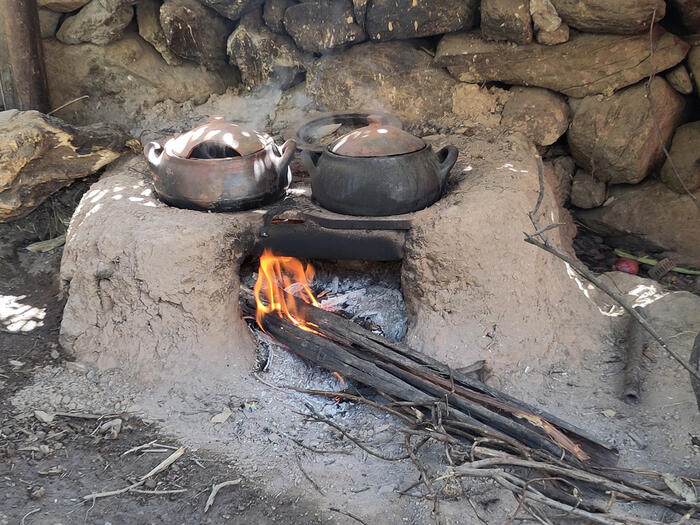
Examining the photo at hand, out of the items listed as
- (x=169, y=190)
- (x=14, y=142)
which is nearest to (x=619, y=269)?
(x=169, y=190)

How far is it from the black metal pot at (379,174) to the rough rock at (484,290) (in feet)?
0.47

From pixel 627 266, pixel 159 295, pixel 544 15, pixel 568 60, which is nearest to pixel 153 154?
pixel 159 295

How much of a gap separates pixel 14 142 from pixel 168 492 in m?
2.77

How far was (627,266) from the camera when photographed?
4.66m

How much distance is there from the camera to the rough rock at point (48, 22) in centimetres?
521

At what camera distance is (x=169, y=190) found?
3.86m

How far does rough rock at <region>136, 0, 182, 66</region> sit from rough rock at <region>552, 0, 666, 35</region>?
3.15m

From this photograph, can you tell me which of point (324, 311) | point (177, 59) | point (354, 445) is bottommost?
point (354, 445)

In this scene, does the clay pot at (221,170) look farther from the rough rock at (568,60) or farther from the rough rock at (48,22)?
the rough rock at (48,22)

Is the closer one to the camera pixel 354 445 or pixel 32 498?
pixel 32 498

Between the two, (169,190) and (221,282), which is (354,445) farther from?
(169,190)

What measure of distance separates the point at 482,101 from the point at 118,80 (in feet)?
9.93

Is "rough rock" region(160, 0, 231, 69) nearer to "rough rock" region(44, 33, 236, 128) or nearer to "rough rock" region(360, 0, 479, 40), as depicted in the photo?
"rough rock" region(44, 33, 236, 128)

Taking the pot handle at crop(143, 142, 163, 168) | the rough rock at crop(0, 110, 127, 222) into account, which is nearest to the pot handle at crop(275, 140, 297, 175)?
the pot handle at crop(143, 142, 163, 168)
